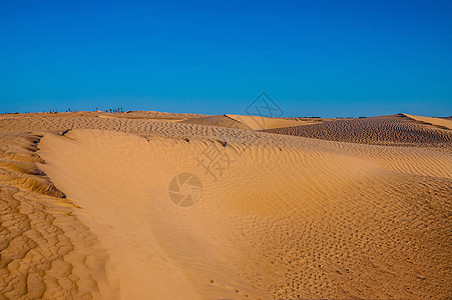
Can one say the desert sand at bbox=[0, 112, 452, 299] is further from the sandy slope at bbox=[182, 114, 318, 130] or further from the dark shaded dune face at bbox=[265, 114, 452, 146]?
the sandy slope at bbox=[182, 114, 318, 130]

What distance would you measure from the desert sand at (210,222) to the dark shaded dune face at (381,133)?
29.9ft

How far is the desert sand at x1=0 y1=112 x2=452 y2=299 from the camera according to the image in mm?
3107

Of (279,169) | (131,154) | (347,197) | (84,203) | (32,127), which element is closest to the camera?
(84,203)

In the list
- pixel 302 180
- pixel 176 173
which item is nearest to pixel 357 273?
pixel 302 180

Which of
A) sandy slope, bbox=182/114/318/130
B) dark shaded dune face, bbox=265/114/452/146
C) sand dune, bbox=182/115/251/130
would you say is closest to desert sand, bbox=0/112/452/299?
dark shaded dune face, bbox=265/114/452/146

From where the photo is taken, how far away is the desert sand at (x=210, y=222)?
3.11m

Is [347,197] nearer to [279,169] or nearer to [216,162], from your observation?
[279,169]

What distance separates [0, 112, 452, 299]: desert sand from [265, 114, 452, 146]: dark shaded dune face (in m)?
9.10

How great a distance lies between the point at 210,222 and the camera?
6598 millimetres

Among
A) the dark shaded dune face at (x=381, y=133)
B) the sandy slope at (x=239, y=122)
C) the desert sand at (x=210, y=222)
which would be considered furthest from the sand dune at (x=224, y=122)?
the desert sand at (x=210, y=222)

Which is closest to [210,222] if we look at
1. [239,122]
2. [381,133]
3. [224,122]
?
[381,133]

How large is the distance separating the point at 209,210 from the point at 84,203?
3219 mm

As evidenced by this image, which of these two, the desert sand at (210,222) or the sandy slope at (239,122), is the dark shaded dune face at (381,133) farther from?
the desert sand at (210,222)

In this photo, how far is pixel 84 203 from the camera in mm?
4539
